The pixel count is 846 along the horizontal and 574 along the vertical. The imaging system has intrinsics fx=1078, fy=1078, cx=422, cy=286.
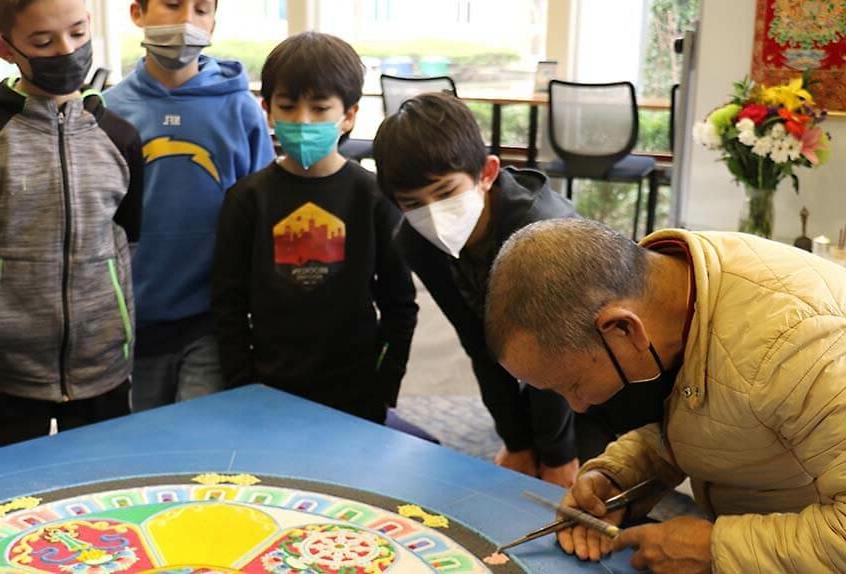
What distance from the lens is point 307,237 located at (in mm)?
2449

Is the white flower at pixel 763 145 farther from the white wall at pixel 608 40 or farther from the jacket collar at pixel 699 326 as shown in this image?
the white wall at pixel 608 40

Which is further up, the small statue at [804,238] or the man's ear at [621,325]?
the man's ear at [621,325]

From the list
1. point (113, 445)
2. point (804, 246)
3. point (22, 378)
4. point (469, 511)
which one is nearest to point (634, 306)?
point (469, 511)

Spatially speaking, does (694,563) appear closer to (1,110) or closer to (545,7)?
(1,110)

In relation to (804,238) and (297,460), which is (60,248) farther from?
(804,238)

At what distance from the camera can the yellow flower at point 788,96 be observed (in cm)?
355

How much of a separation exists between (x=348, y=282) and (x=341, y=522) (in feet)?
2.87

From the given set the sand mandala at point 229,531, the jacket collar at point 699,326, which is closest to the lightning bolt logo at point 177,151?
the sand mandala at point 229,531

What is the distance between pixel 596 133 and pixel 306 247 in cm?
461

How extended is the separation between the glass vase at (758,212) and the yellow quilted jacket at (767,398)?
86.3 inches

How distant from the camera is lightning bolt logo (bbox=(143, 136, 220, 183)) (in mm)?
2549

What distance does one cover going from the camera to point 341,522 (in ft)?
5.54

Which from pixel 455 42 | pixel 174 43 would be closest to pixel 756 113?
pixel 174 43

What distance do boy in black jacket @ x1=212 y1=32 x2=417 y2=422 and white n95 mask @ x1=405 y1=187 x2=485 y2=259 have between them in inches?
13.2
